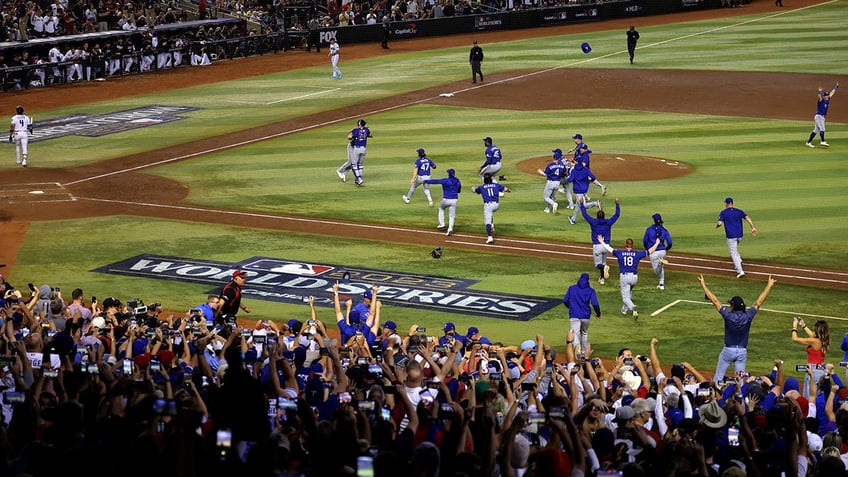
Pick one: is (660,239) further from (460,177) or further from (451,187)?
(460,177)

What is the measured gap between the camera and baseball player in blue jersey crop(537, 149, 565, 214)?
90.6 feet

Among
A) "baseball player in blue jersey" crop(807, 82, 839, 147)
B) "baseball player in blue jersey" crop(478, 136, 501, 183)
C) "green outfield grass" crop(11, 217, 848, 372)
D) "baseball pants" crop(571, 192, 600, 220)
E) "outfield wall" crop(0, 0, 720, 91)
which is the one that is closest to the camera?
"green outfield grass" crop(11, 217, 848, 372)

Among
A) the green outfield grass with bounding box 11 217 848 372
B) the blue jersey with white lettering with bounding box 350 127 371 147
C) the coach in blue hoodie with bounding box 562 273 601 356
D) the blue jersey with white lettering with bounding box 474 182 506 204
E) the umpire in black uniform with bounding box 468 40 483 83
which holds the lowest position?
the green outfield grass with bounding box 11 217 848 372

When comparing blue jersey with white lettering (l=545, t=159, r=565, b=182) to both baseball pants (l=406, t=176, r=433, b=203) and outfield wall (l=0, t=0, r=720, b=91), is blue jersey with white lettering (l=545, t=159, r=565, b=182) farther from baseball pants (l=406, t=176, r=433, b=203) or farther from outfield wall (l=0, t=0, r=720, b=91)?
outfield wall (l=0, t=0, r=720, b=91)

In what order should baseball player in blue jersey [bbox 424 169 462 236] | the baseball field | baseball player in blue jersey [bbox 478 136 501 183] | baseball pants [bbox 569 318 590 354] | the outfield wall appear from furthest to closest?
the outfield wall → baseball player in blue jersey [bbox 478 136 501 183] → baseball player in blue jersey [bbox 424 169 462 236] → the baseball field → baseball pants [bbox 569 318 590 354]

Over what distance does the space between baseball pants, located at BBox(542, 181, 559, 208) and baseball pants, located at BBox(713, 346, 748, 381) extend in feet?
36.4

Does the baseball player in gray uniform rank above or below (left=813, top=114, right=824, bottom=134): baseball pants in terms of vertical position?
above

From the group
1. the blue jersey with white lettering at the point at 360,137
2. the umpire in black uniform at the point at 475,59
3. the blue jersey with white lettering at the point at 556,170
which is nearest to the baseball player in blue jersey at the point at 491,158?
the blue jersey with white lettering at the point at 556,170

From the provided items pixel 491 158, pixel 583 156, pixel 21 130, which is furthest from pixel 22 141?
pixel 583 156

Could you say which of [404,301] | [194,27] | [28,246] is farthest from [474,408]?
[194,27]

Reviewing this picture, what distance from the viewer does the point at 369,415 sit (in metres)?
9.89

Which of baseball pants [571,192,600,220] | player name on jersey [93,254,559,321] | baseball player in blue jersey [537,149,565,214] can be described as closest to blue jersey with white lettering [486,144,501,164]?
baseball player in blue jersey [537,149,565,214]

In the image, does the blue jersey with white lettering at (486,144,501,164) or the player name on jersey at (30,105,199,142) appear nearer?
the blue jersey with white lettering at (486,144,501,164)

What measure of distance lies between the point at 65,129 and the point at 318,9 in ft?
88.7
